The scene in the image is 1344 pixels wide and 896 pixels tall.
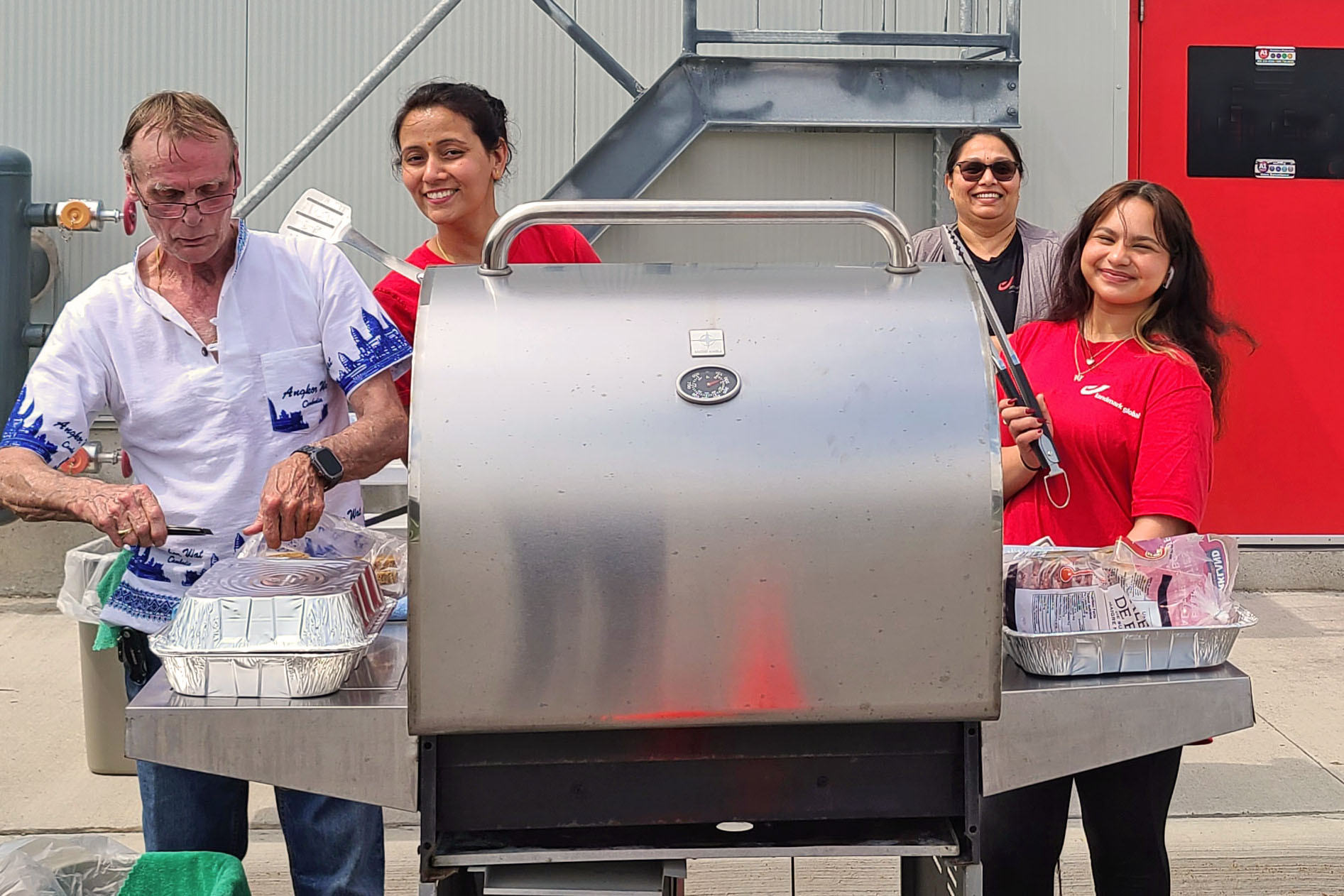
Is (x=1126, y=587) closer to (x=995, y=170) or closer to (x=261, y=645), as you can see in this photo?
(x=261, y=645)

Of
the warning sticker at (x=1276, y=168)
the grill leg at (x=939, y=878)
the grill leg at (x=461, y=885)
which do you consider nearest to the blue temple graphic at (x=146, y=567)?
the grill leg at (x=461, y=885)

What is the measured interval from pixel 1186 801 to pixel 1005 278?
1.59 m

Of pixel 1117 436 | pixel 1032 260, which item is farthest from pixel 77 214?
pixel 1117 436

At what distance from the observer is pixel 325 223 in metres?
2.55

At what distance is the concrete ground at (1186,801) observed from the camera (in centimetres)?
329

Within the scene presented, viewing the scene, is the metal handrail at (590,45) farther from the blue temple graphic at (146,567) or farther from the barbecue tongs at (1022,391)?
the blue temple graphic at (146,567)

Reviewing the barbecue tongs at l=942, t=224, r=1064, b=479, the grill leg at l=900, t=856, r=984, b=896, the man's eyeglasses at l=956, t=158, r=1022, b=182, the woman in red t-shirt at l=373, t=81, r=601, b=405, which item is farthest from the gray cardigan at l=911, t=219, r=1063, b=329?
the grill leg at l=900, t=856, r=984, b=896

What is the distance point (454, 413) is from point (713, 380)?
0.94ft

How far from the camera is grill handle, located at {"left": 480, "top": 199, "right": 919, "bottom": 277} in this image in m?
1.69

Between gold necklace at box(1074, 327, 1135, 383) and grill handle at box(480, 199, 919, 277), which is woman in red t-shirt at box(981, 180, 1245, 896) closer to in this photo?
gold necklace at box(1074, 327, 1135, 383)

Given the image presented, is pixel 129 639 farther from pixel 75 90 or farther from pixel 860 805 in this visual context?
pixel 75 90

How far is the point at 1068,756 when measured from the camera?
64.7 inches

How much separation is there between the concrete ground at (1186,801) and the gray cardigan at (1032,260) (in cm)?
126

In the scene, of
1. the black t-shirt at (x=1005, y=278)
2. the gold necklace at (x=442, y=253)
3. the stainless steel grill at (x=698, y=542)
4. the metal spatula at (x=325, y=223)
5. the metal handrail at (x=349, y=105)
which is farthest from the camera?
the metal handrail at (x=349, y=105)
